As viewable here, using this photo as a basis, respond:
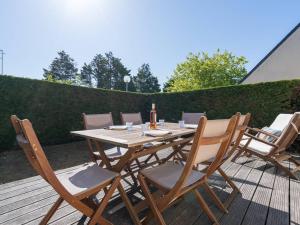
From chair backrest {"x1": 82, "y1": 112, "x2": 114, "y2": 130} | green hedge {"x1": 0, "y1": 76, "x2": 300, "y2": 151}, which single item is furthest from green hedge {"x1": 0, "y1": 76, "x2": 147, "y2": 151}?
chair backrest {"x1": 82, "y1": 112, "x2": 114, "y2": 130}

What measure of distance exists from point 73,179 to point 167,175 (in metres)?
0.90

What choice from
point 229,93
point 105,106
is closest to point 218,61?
point 229,93

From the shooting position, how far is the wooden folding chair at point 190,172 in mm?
1396

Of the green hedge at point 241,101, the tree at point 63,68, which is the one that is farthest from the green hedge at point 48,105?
the tree at point 63,68

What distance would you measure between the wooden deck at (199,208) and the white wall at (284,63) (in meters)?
10.1

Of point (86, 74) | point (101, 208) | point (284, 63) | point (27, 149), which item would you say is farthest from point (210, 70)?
point (86, 74)

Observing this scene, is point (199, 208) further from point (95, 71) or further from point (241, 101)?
point (95, 71)

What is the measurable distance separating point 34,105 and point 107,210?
4088 millimetres

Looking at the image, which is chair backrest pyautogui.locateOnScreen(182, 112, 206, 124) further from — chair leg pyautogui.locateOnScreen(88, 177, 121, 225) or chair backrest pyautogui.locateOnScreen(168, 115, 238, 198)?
chair leg pyautogui.locateOnScreen(88, 177, 121, 225)

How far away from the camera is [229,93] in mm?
6328

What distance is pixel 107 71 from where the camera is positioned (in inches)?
1363

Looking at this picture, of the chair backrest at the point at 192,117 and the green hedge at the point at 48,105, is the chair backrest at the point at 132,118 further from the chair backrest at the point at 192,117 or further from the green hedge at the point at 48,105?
the green hedge at the point at 48,105

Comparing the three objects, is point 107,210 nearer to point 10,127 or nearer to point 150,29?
point 10,127

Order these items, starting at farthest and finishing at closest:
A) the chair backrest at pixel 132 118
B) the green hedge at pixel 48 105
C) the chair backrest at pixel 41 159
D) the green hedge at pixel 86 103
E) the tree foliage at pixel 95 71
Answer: the tree foliage at pixel 95 71 < the green hedge at pixel 86 103 < the green hedge at pixel 48 105 < the chair backrest at pixel 132 118 < the chair backrest at pixel 41 159
